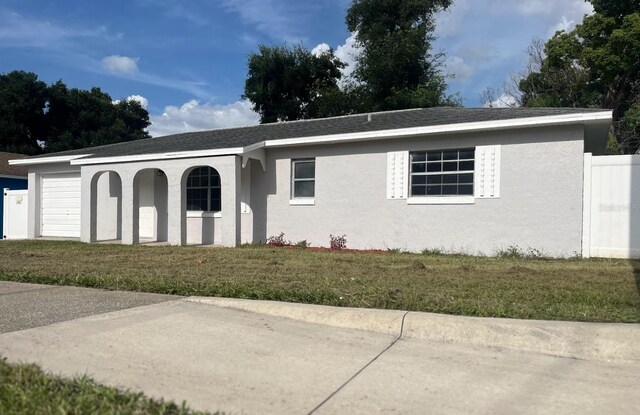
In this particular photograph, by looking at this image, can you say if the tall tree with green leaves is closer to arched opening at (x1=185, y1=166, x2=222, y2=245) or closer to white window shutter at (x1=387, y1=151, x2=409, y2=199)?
white window shutter at (x1=387, y1=151, x2=409, y2=199)

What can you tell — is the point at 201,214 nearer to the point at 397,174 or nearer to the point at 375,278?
the point at 397,174

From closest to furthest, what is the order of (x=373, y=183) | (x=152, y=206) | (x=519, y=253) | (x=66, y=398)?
(x=66, y=398)
(x=519, y=253)
(x=373, y=183)
(x=152, y=206)

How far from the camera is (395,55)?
29000mm

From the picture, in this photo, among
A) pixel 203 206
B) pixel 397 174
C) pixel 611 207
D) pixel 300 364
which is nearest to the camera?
pixel 300 364

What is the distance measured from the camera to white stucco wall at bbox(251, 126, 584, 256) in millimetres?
11211

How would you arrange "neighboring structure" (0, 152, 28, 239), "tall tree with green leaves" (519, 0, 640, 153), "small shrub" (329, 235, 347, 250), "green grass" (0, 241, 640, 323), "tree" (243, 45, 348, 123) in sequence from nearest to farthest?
1. "green grass" (0, 241, 640, 323)
2. "small shrub" (329, 235, 347, 250)
3. "neighboring structure" (0, 152, 28, 239)
4. "tall tree with green leaves" (519, 0, 640, 153)
5. "tree" (243, 45, 348, 123)

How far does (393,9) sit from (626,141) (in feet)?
47.2

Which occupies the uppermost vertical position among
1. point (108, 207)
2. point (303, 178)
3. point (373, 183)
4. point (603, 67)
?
point (603, 67)

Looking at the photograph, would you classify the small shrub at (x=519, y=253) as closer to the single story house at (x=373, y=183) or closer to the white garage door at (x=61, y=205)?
the single story house at (x=373, y=183)

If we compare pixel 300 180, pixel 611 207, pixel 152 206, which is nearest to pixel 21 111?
pixel 152 206

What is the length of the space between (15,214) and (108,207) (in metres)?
4.67

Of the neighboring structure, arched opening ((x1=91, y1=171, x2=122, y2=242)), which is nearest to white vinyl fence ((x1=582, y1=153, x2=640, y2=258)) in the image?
arched opening ((x1=91, y1=171, x2=122, y2=242))

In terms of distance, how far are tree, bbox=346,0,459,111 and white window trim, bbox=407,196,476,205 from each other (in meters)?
16.5

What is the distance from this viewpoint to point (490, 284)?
7461 mm
